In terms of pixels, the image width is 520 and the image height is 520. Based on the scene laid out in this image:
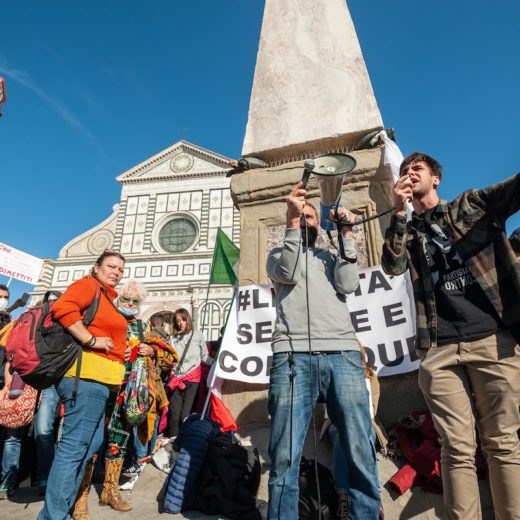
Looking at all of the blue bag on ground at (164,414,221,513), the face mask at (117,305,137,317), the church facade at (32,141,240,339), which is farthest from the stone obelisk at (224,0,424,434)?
the church facade at (32,141,240,339)

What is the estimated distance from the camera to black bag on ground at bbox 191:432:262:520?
2.31m

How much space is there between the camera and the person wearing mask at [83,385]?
2.01 m

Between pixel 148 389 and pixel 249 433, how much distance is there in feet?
2.67

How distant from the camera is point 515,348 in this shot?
1.61 meters

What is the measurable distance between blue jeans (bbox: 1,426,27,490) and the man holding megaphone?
2665mm

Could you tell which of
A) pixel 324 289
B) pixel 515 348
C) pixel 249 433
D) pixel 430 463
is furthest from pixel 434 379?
pixel 249 433

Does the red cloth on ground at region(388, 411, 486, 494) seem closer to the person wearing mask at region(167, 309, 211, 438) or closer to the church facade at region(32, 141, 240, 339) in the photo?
the person wearing mask at region(167, 309, 211, 438)

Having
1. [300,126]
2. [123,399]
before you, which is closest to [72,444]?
[123,399]

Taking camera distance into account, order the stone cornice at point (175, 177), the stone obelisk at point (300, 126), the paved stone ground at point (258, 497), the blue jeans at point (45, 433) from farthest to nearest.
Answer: the stone cornice at point (175, 177)
the stone obelisk at point (300, 126)
the blue jeans at point (45, 433)
the paved stone ground at point (258, 497)

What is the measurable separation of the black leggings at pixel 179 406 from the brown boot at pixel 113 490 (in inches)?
51.9

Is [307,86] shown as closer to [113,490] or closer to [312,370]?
[312,370]

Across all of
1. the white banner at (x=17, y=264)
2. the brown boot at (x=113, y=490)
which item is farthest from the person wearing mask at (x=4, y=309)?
the white banner at (x=17, y=264)

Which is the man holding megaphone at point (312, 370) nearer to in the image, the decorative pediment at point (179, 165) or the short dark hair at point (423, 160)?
the short dark hair at point (423, 160)

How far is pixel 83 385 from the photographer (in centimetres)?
216
